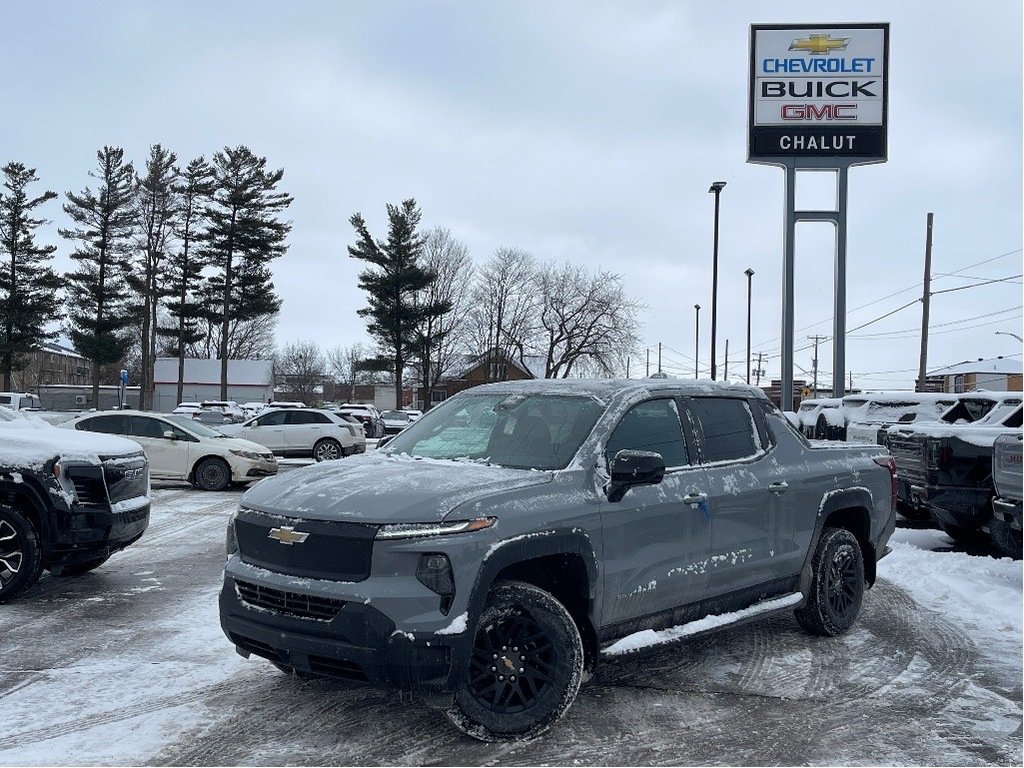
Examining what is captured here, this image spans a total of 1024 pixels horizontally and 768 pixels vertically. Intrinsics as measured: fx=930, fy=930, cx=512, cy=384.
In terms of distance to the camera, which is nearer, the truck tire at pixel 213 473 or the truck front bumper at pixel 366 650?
the truck front bumper at pixel 366 650

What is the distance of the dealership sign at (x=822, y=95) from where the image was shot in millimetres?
20484

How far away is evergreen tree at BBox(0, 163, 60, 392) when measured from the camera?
5088 centimetres

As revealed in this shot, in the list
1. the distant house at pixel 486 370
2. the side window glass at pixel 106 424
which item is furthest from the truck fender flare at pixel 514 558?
the distant house at pixel 486 370

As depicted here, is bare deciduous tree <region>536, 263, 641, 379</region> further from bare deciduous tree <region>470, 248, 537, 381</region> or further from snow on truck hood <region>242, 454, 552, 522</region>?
snow on truck hood <region>242, 454, 552, 522</region>

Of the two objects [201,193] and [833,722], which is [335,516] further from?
[201,193]

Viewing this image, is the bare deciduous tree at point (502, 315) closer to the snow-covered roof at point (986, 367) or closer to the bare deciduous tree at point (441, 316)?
the bare deciduous tree at point (441, 316)

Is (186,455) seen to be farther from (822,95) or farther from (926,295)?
(926,295)

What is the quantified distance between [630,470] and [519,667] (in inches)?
42.6

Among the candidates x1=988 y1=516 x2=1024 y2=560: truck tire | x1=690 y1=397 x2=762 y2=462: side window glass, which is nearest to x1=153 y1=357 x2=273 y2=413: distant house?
x1=988 y1=516 x2=1024 y2=560: truck tire

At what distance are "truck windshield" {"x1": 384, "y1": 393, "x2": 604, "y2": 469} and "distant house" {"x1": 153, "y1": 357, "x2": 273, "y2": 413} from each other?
228 ft

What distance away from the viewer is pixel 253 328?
9075 centimetres

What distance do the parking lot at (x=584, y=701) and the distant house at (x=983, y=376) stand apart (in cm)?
6991

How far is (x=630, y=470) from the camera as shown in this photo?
4598 millimetres

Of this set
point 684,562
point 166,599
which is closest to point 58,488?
point 166,599
